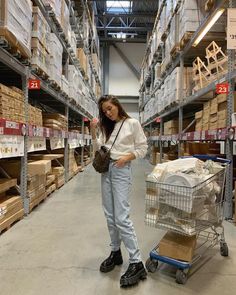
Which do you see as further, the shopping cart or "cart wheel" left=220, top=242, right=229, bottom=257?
"cart wheel" left=220, top=242, right=229, bottom=257

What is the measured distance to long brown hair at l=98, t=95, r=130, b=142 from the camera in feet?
7.97

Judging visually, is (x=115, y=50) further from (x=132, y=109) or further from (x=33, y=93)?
(x=33, y=93)

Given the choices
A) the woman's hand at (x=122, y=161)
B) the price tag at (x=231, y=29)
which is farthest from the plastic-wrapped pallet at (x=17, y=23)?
the price tag at (x=231, y=29)

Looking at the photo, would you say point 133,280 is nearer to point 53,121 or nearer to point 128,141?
point 128,141

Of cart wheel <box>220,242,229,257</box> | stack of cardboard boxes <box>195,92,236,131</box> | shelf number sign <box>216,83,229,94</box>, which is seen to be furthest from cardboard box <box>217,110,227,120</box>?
cart wheel <box>220,242,229,257</box>

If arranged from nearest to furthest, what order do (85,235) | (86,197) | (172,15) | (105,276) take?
1. (105,276)
2. (85,235)
3. (86,197)
4. (172,15)

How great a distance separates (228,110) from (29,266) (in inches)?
121

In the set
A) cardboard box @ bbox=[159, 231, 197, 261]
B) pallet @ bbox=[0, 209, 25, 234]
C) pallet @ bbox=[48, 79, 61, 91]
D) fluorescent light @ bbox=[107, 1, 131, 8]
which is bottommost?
pallet @ bbox=[0, 209, 25, 234]

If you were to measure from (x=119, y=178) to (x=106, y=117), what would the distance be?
0.56 m

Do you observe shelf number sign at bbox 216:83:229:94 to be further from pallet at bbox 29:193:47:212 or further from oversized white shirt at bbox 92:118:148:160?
pallet at bbox 29:193:47:212

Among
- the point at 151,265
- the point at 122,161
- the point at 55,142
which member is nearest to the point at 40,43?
the point at 55,142

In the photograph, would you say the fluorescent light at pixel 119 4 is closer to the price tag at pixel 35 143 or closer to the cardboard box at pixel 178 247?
the price tag at pixel 35 143

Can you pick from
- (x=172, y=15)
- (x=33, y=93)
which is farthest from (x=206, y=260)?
(x=172, y=15)

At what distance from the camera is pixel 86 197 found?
18.1 feet
